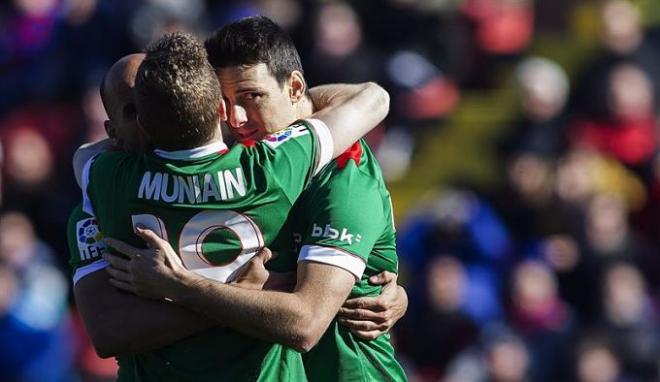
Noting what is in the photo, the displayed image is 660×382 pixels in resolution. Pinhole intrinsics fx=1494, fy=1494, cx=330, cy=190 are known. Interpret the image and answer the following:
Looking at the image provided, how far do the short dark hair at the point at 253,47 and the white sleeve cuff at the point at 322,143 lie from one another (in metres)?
0.24

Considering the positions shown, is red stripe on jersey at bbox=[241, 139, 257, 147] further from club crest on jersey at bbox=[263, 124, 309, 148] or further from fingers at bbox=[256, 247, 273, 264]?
fingers at bbox=[256, 247, 273, 264]

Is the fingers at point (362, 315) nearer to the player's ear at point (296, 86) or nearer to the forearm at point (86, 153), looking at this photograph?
the player's ear at point (296, 86)

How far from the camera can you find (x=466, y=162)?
11.4m

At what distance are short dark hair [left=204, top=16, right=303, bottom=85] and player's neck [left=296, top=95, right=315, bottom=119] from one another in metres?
0.15

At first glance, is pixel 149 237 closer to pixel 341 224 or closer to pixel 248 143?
pixel 248 143

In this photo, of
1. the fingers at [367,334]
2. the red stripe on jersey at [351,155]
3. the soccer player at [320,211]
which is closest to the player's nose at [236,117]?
the soccer player at [320,211]

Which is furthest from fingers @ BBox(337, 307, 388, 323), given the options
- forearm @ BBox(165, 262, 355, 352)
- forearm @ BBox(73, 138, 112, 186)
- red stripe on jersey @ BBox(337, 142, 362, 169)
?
forearm @ BBox(73, 138, 112, 186)

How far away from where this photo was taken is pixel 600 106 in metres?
11.4

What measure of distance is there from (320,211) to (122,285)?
2.23 ft

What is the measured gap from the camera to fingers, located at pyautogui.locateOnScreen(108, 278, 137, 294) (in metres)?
4.76

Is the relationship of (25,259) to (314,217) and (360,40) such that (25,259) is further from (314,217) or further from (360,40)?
(314,217)

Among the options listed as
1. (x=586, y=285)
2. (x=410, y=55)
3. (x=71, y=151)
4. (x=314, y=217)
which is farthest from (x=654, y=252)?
(x=314, y=217)

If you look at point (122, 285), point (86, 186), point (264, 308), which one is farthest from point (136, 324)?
point (86, 186)

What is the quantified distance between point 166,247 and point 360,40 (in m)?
7.24
